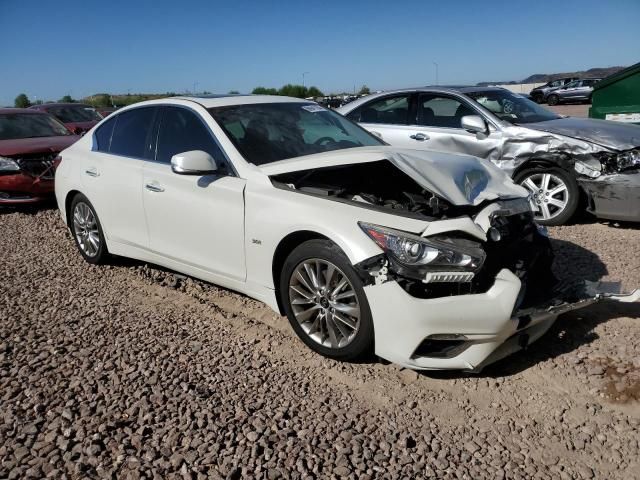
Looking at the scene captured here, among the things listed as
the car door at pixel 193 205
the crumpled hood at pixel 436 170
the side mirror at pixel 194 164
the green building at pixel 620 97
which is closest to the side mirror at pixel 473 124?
the crumpled hood at pixel 436 170

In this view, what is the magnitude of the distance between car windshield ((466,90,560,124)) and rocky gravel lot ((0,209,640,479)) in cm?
345

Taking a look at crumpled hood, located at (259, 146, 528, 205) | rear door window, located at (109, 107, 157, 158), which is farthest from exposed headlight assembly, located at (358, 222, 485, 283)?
rear door window, located at (109, 107, 157, 158)

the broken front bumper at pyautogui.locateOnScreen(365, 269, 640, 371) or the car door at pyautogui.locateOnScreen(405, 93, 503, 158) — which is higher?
the car door at pyautogui.locateOnScreen(405, 93, 503, 158)

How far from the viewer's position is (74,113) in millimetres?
15445

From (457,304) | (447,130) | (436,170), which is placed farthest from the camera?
(447,130)

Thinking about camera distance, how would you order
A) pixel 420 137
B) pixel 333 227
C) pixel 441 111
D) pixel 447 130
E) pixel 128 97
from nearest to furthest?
pixel 333 227 < pixel 447 130 < pixel 420 137 < pixel 441 111 < pixel 128 97

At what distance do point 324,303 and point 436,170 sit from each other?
1.17 m

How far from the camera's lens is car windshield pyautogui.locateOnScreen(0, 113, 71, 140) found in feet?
30.4

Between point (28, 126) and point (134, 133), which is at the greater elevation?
point (28, 126)

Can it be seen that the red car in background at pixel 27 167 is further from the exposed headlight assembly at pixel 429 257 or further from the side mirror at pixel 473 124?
the exposed headlight assembly at pixel 429 257

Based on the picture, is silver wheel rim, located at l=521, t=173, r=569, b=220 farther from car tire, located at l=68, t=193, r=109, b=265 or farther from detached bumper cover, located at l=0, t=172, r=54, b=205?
detached bumper cover, located at l=0, t=172, r=54, b=205

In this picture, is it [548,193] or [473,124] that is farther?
[473,124]

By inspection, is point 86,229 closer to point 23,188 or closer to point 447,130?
point 23,188

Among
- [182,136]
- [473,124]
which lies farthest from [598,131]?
[182,136]
